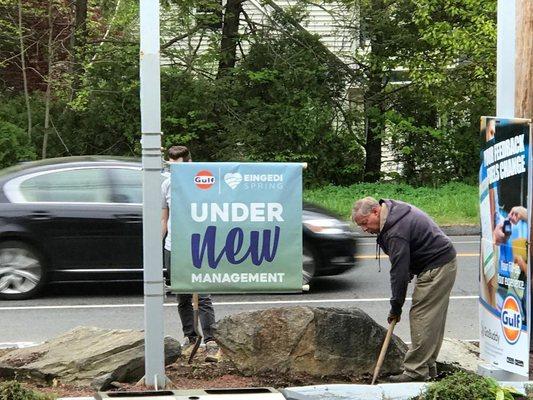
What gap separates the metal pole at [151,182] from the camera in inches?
275

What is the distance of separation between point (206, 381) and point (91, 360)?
0.88m

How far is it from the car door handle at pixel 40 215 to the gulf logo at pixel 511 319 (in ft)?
21.2

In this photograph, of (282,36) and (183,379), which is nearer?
(183,379)

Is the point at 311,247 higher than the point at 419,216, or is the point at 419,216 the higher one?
the point at 419,216

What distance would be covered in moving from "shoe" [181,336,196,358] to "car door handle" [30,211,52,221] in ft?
11.5

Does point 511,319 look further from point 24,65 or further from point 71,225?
point 24,65

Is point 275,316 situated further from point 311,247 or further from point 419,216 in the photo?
point 311,247

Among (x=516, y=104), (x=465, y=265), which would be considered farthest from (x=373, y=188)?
(x=516, y=104)

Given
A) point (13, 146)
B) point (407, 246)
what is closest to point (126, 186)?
point (407, 246)

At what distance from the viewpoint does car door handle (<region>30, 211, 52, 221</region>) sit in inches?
475

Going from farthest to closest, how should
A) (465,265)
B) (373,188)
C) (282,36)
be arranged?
(282,36), (373,188), (465,265)

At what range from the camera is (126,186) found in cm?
1212

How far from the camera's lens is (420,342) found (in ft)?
24.7

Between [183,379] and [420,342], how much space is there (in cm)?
179
